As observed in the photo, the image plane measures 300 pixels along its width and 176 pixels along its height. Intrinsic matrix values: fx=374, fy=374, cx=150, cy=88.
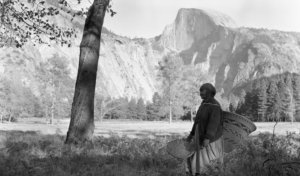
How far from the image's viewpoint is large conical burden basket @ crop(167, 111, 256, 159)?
20.7ft

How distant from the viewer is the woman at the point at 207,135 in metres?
6.15

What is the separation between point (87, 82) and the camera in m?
11.0

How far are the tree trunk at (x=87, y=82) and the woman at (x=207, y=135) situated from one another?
4.54m

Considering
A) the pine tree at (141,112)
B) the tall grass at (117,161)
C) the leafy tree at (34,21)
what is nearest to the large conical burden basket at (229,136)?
the tall grass at (117,161)

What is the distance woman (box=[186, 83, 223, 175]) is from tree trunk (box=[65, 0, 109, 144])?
454 centimetres

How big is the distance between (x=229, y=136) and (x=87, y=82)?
560cm

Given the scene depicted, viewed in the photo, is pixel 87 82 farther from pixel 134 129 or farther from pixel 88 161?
pixel 134 129

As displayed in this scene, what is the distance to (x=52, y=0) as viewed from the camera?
13195 mm

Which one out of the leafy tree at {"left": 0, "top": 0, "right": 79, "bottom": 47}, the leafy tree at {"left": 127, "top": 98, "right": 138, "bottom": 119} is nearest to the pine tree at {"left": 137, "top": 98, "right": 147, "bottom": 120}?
the leafy tree at {"left": 127, "top": 98, "right": 138, "bottom": 119}

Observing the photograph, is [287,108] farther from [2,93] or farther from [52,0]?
[52,0]

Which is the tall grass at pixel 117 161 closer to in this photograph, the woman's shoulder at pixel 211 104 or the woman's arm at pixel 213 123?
the woman's arm at pixel 213 123

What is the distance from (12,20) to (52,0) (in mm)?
1853

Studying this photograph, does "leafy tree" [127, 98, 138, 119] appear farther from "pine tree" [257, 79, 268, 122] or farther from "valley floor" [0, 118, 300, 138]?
"valley floor" [0, 118, 300, 138]

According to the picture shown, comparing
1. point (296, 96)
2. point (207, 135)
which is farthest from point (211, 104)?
point (296, 96)
